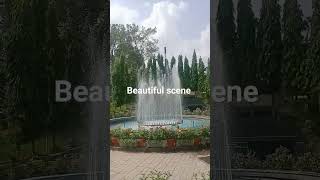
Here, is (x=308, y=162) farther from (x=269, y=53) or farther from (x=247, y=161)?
(x=269, y=53)

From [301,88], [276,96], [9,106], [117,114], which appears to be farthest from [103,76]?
[301,88]

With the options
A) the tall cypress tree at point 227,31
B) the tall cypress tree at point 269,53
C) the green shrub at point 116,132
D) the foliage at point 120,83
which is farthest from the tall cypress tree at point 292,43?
the green shrub at point 116,132

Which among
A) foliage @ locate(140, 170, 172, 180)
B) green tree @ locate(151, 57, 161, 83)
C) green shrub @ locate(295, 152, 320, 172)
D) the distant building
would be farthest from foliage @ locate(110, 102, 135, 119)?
green shrub @ locate(295, 152, 320, 172)

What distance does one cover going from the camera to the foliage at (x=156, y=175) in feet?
14.3

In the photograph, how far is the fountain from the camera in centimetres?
418

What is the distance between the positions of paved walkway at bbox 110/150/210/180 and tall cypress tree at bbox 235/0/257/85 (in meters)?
1.00

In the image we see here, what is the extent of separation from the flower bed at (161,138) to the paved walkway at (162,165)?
0.37 ft

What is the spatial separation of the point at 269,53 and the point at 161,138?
5.21ft

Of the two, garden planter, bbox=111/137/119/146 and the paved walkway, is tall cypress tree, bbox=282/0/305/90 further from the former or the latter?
garden planter, bbox=111/137/119/146

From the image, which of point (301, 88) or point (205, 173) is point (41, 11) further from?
point (301, 88)

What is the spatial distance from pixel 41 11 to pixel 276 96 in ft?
9.40

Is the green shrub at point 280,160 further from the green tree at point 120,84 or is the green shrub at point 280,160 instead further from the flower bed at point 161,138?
the green tree at point 120,84

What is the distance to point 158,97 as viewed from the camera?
4180 millimetres

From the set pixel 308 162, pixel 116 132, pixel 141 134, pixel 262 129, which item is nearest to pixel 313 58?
pixel 262 129
